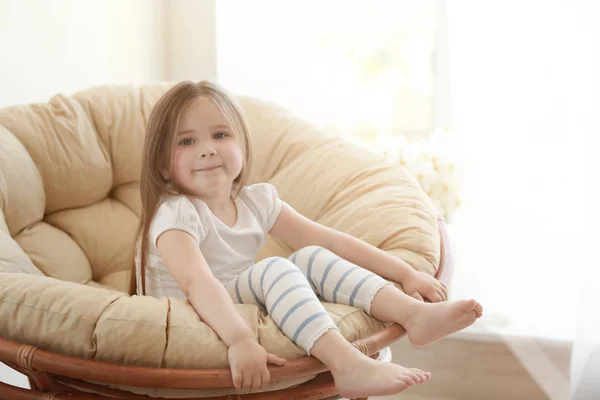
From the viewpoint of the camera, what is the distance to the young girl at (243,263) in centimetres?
107

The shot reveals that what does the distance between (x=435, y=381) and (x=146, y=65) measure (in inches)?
57.2

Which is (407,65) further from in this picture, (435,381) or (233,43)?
(435,381)

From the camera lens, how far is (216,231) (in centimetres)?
138

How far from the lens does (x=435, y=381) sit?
224cm

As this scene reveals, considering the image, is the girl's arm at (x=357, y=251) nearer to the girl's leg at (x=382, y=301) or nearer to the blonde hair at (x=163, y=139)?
the girl's leg at (x=382, y=301)

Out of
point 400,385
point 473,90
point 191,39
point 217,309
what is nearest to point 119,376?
point 217,309

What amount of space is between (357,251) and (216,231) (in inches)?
10.9

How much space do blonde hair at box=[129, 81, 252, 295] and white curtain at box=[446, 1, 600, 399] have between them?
989mm

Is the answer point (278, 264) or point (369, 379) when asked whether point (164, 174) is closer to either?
point (278, 264)


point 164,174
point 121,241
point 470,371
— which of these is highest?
point 164,174

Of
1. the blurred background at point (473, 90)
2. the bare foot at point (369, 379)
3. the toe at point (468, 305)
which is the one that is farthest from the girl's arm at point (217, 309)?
the blurred background at point (473, 90)

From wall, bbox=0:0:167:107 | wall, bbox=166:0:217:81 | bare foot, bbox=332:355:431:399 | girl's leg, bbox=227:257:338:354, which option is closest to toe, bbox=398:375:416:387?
bare foot, bbox=332:355:431:399

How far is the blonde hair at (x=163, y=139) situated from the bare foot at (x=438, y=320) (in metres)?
0.50

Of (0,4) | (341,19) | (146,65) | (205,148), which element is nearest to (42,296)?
(205,148)
